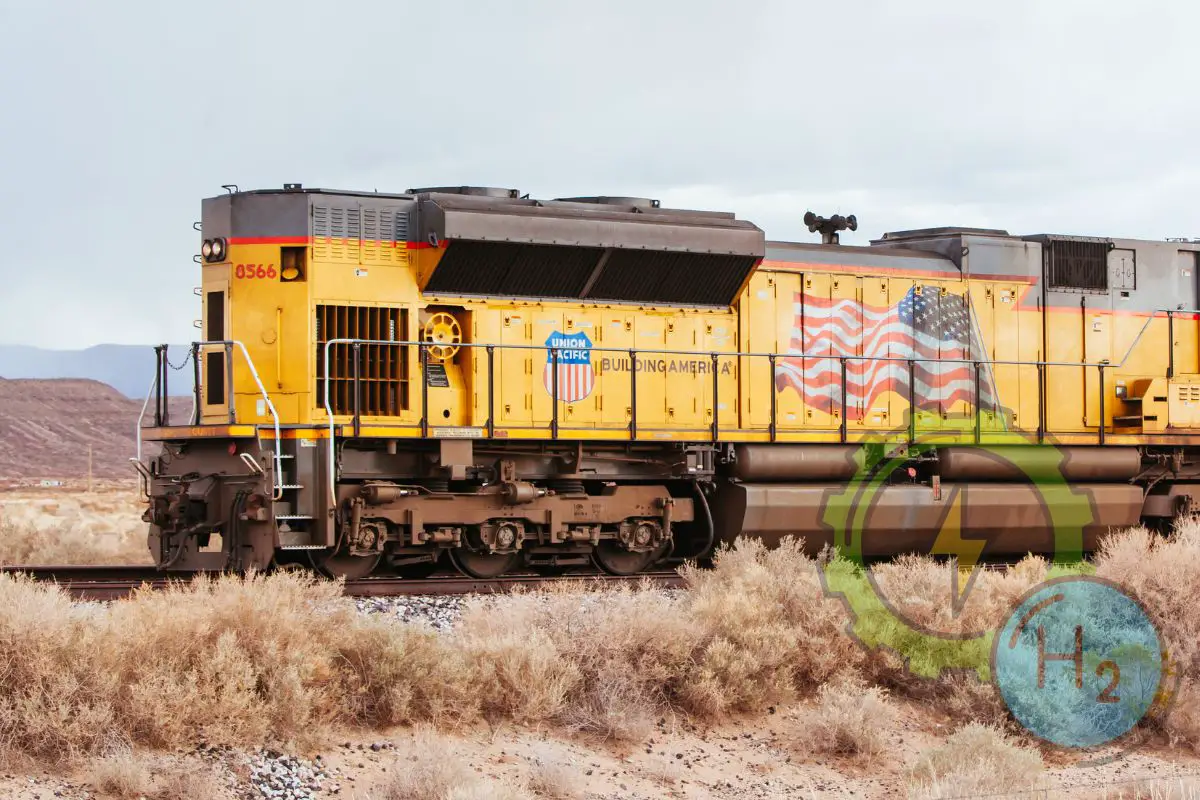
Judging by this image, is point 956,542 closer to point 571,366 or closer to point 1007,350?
point 1007,350

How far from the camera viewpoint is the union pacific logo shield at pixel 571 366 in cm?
1415

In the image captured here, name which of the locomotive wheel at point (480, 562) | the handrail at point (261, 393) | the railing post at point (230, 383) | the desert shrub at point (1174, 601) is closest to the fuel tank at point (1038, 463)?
the desert shrub at point (1174, 601)

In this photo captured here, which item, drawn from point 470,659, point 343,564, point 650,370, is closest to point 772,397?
point 650,370

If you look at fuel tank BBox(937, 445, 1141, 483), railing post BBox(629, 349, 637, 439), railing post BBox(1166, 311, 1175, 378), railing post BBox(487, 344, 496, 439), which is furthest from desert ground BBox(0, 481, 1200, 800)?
railing post BBox(1166, 311, 1175, 378)

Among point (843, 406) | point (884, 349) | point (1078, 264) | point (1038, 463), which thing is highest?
point (1078, 264)

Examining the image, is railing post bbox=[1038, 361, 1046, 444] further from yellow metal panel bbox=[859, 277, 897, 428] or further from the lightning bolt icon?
yellow metal panel bbox=[859, 277, 897, 428]

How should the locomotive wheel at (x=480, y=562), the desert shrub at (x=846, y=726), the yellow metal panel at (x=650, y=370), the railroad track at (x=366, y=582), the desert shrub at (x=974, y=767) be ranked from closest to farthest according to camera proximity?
the desert shrub at (x=974, y=767) < the desert shrub at (x=846, y=726) < the railroad track at (x=366, y=582) < the locomotive wheel at (x=480, y=562) < the yellow metal panel at (x=650, y=370)

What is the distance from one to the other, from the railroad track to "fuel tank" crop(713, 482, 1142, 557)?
1.23 metres

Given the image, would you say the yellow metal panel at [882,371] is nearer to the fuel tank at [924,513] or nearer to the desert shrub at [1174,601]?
the fuel tank at [924,513]

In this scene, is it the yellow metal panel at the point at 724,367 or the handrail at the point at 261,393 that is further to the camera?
the yellow metal panel at the point at 724,367

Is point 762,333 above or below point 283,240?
below

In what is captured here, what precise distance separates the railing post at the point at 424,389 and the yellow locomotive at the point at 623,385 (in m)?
0.03

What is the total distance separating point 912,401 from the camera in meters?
15.9

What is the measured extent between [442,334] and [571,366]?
1.34 metres
